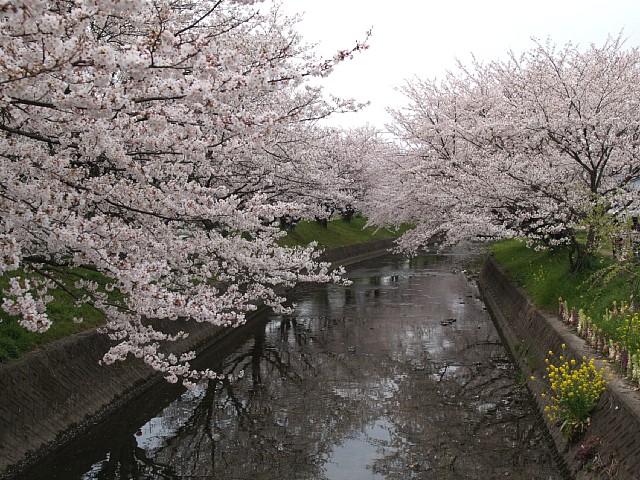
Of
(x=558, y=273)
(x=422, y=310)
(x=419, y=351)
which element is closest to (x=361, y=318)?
(x=422, y=310)

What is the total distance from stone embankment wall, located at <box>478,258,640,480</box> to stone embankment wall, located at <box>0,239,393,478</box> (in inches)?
326

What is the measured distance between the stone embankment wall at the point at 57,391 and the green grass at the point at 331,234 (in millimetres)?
22320

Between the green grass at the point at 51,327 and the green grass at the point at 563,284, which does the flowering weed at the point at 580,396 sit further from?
the green grass at the point at 51,327

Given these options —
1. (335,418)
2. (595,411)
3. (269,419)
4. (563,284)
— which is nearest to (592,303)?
(563,284)

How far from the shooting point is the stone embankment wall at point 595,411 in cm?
714

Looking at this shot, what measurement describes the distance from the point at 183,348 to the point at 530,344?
8954mm

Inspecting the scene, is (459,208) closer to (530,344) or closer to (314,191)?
(314,191)

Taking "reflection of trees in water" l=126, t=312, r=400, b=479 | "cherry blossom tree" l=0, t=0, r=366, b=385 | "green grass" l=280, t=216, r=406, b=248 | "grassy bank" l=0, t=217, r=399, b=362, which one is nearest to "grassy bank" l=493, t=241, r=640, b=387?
"reflection of trees in water" l=126, t=312, r=400, b=479

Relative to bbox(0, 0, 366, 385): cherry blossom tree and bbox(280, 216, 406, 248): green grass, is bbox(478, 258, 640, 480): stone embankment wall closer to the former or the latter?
bbox(0, 0, 366, 385): cherry blossom tree

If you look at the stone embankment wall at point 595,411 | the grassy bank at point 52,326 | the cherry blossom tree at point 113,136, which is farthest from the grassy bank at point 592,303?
the grassy bank at point 52,326

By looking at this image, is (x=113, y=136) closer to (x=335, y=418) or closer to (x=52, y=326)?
(x=52, y=326)

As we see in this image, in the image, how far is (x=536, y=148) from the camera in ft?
67.1

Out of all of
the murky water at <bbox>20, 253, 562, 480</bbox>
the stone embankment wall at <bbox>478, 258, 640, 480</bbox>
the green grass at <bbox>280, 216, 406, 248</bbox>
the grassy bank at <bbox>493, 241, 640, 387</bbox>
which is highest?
the green grass at <bbox>280, 216, 406, 248</bbox>

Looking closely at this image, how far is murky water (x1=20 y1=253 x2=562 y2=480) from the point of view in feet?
31.4
